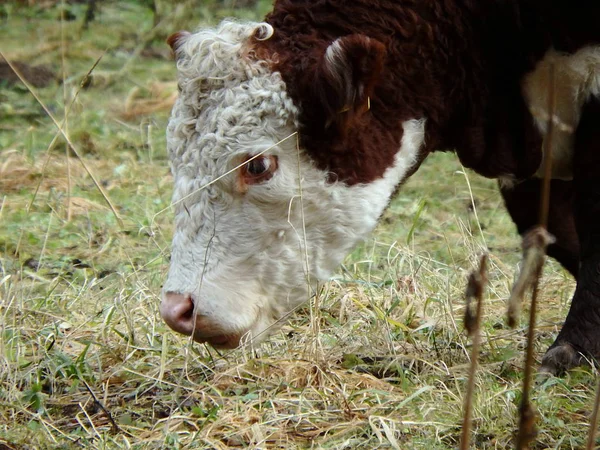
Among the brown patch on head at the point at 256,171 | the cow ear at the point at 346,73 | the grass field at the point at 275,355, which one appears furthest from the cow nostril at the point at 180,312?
the cow ear at the point at 346,73

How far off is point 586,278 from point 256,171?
3.82 feet

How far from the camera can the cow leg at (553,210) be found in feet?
13.0

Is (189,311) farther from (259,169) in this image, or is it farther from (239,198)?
(259,169)

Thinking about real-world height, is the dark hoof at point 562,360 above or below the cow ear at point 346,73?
below

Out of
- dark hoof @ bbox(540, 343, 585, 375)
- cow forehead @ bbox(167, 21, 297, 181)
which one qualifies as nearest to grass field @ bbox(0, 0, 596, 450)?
dark hoof @ bbox(540, 343, 585, 375)

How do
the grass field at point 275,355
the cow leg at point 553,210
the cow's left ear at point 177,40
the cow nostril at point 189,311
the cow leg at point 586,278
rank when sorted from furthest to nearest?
the cow leg at point 553,210, the cow's left ear at point 177,40, the cow leg at point 586,278, the cow nostril at point 189,311, the grass field at point 275,355

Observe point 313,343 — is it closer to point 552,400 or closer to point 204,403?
point 204,403

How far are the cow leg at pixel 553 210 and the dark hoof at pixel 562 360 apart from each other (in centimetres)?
75

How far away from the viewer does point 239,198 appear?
10.4 feet

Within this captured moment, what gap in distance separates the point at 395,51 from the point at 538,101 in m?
0.52

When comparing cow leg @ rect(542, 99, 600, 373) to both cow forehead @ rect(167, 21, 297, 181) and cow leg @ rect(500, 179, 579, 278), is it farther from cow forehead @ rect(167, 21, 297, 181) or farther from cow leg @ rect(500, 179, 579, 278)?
cow forehead @ rect(167, 21, 297, 181)

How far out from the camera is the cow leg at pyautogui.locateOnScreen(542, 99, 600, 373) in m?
3.29

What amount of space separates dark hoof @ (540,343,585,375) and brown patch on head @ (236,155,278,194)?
3.65 ft

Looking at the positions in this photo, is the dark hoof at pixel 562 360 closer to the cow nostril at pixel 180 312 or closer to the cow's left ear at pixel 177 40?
the cow nostril at pixel 180 312
